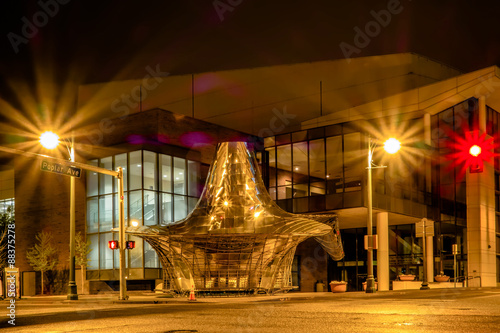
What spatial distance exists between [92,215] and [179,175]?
708 cm

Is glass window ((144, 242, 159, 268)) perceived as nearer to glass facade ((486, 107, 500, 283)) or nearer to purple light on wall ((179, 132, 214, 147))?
purple light on wall ((179, 132, 214, 147))

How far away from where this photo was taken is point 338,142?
41469mm

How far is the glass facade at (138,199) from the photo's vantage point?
42312mm

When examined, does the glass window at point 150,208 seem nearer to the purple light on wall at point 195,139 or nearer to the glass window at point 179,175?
the glass window at point 179,175

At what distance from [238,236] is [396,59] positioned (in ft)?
96.5

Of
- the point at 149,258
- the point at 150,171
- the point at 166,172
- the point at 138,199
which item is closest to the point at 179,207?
the point at 166,172

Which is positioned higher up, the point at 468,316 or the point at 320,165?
the point at 320,165

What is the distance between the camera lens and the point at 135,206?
140ft

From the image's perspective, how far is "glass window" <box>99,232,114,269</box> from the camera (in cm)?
4356

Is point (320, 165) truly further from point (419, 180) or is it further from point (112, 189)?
point (112, 189)

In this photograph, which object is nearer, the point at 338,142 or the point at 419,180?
the point at 338,142

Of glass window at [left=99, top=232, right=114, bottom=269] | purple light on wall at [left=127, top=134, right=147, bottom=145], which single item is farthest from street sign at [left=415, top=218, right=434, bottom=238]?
glass window at [left=99, top=232, right=114, bottom=269]

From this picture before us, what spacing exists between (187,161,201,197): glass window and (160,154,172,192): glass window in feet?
6.64

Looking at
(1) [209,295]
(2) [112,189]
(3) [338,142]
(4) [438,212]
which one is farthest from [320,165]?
(1) [209,295]
